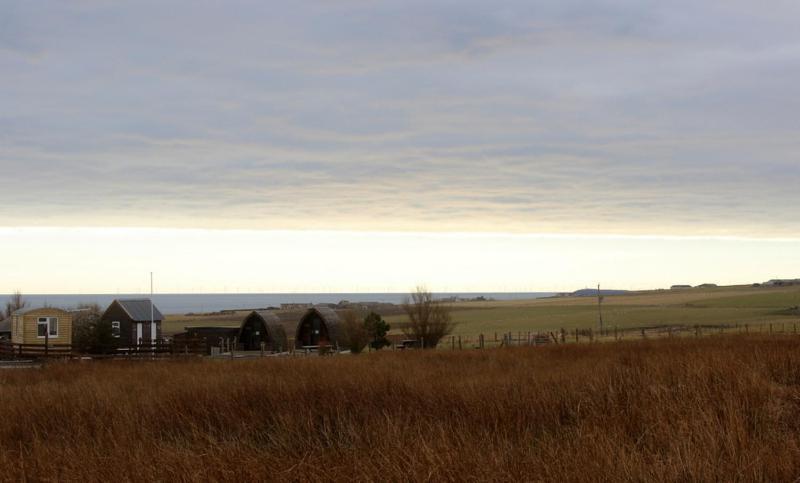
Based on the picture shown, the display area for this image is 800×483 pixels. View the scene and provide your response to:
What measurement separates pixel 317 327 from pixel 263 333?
3827 millimetres

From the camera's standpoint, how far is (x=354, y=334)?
5159 centimetres

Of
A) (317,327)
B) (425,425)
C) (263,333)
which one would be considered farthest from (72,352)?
(425,425)

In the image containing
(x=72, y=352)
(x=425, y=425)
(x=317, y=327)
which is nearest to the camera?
(x=425, y=425)

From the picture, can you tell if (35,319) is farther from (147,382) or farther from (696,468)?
(696,468)

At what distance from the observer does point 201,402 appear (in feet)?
53.6

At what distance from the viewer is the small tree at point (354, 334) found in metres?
51.1

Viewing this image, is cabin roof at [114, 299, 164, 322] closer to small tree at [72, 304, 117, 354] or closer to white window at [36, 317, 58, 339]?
small tree at [72, 304, 117, 354]

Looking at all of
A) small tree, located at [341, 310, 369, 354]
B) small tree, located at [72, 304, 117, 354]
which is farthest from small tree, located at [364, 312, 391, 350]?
small tree, located at [72, 304, 117, 354]

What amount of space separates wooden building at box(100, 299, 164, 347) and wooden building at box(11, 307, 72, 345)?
5.66 meters

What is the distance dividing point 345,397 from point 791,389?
7.91 meters

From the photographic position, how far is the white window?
171ft

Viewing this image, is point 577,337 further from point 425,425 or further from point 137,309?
point 137,309

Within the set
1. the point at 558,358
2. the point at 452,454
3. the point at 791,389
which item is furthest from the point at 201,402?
the point at 558,358

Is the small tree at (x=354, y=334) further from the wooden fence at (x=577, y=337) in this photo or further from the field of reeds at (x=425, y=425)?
the field of reeds at (x=425, y=425)
